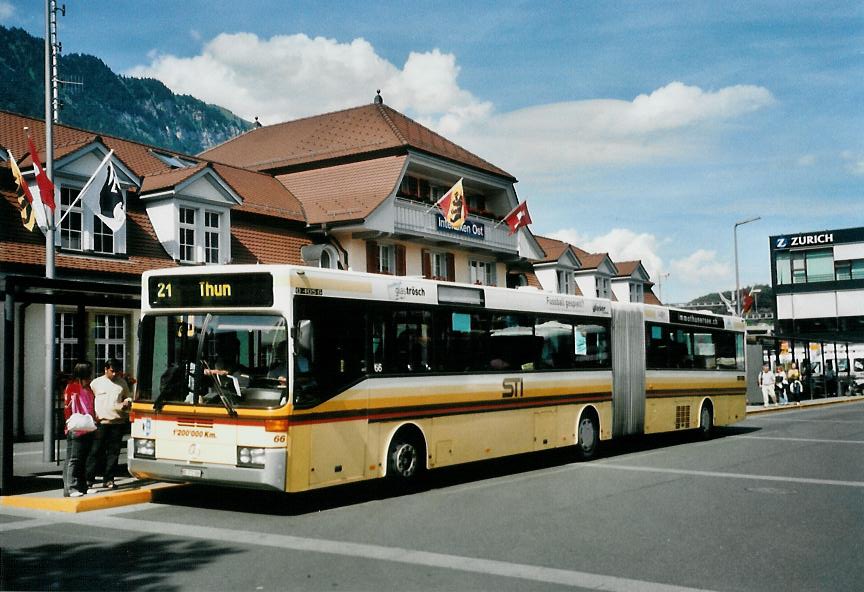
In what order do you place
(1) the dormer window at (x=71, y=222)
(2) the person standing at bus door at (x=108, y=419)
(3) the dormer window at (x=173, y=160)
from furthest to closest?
(3) the dormer window at (x=173, y=160) < (1) the dormer window at (x=71, y=222) < (2) the person standing at bus door at (x=108, y=419)

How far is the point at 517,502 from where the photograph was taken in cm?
1138

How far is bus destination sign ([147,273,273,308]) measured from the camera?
10.6m

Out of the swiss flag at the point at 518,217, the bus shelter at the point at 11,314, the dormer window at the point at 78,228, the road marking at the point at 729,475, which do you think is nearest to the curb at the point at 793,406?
the swiss flag at the point at 518,217

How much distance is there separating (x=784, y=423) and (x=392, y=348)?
19333 millimetres

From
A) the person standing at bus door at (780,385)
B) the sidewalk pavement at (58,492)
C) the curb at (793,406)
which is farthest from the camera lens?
the person standing at bus door at (780,385)

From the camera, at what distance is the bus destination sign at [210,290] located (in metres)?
10.6

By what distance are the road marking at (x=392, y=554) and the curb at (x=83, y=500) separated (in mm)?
359

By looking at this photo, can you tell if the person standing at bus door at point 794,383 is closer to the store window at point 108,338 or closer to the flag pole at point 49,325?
the store window at point 108,338

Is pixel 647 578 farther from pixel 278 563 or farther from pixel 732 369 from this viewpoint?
pixel 732 369

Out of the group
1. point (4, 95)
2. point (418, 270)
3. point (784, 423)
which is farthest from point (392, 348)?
point (4, 95)

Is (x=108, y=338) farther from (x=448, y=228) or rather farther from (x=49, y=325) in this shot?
(x=448, y=228)

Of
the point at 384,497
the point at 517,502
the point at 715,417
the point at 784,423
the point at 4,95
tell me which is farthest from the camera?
the point at 4,95

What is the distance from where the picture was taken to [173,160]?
95.7 feet

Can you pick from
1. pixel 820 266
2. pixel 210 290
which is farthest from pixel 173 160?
pixel 820 266
